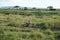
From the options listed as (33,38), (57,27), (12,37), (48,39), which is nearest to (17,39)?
(12,37)

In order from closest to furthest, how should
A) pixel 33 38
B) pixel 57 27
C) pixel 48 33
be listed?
pixel 33 38, pixel 48 33, pixel 57 27

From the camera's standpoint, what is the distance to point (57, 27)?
23094 mm

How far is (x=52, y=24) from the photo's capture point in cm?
2408

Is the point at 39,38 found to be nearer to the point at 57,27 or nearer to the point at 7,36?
the point at 7,36

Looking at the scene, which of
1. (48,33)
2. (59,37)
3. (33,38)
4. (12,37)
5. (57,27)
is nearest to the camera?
(12,37)

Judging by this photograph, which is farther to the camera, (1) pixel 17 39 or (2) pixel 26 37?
(2) pixel 26 37

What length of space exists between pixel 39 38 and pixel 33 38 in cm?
53

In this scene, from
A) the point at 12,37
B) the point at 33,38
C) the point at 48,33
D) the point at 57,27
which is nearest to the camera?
the point at 12,37

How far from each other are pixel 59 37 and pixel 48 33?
1.71m

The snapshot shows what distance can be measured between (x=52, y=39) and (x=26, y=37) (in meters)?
1.99

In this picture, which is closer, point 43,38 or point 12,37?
point 12,37

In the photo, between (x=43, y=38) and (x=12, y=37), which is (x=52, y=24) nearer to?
(x=43, y=38)

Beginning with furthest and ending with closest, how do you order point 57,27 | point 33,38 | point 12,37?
point 57,27 → point 33,38 → point 12,37

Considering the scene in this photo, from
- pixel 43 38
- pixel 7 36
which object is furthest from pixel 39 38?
pixel 7 36
